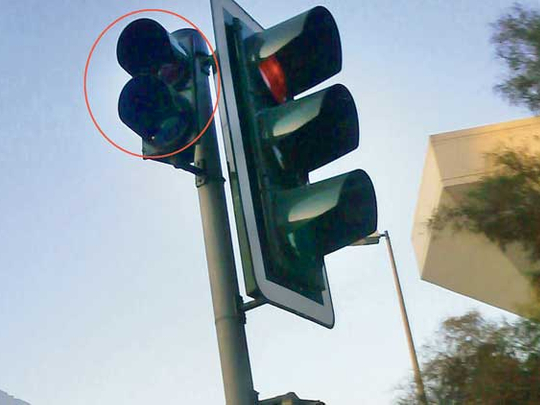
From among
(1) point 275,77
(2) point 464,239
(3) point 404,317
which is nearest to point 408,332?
(3) point 404,317

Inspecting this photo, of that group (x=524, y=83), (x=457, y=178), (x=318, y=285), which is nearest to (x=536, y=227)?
Result: (x=524, y=83)

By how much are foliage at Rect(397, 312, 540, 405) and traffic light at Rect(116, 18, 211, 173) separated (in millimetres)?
11506

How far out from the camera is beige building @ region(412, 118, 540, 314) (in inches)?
767

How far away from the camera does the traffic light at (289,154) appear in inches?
85.4

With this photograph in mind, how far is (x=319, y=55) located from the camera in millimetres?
2463

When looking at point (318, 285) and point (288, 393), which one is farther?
point (318, 285)

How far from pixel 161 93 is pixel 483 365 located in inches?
480

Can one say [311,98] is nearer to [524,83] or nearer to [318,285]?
[318,285]

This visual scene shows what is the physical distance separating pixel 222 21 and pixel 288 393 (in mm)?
1241

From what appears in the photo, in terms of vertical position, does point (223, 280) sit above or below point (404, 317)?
above

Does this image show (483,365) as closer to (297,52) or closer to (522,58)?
(522,58)

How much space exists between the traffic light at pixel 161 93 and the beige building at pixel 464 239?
564 inches

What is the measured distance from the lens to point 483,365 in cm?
1338

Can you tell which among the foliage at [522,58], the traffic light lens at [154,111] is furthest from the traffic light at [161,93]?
the foliage at [522,58]
